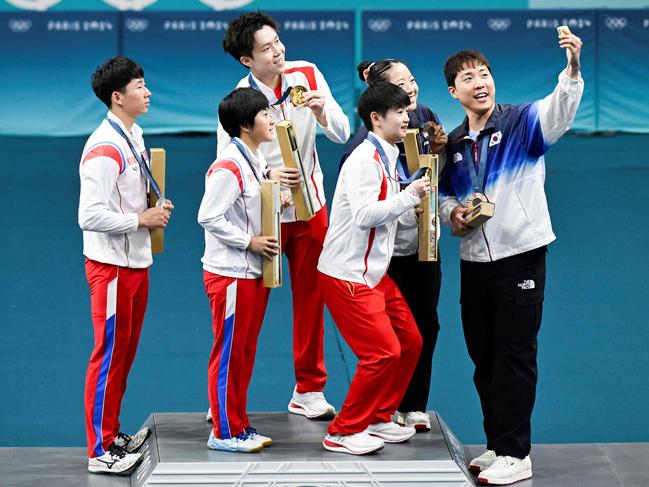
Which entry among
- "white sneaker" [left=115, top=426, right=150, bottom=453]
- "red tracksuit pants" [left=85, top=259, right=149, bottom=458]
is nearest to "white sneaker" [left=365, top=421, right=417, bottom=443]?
"white sneaker" [left=115, top=426, right=150, bottom=453]

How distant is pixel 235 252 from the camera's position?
15.8 feet

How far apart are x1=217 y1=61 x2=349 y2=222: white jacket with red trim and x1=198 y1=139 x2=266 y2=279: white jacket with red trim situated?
0.35m

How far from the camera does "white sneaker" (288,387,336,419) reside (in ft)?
17.7

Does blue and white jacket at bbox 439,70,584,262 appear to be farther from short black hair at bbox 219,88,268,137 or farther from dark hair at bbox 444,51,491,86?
short black hair at bbox 219,88,268,137

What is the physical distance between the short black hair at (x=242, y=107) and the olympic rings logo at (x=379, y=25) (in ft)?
35.1

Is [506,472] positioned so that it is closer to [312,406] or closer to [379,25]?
[312,406]

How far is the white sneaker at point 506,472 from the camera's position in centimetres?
482

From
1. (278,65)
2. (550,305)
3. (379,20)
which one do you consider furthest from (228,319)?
(379,20)

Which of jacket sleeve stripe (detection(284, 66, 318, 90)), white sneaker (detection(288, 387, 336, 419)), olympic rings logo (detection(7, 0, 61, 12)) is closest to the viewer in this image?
jacket sleeve stripe (detection(284, 66, 318, 90))

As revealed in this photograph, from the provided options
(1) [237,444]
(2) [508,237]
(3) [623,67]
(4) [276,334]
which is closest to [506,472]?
(2) [508,237]

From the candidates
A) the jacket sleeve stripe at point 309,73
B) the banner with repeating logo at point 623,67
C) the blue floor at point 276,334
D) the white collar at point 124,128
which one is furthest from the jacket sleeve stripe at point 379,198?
the banner with repeating logo at point 623,67

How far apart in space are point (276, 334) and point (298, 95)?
2.81 m

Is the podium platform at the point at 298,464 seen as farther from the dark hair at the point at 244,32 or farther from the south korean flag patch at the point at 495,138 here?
the dark hair at the point at 244,32

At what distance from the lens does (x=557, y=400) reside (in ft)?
20.7
